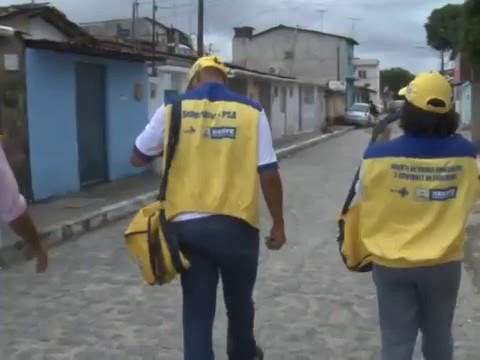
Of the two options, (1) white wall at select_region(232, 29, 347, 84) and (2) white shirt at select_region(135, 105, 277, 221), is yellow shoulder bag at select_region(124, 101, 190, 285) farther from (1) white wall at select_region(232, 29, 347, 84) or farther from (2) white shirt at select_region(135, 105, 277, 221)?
(1) white wall at select_region(232, 29, 347, 84)

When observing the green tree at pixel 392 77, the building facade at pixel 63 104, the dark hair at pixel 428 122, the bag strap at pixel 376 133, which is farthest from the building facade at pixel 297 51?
the dark hair at pixel 428 122

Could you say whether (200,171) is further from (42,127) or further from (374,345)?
(42,127)

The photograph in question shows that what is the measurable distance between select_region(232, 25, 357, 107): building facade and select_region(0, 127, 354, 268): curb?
2017 inches

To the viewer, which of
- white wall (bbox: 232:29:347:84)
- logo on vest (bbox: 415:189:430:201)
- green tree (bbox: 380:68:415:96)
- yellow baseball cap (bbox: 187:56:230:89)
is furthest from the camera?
green tree (bbox: 380:68:415:96)

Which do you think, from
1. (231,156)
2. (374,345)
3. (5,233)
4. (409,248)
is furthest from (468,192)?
(5,233)

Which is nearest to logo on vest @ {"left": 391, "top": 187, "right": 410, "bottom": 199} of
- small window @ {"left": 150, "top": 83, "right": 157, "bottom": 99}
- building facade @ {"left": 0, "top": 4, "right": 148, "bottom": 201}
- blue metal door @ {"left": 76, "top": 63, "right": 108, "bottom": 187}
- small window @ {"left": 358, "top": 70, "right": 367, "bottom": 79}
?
building facade @ {"left": 0, "top": 4, "right": 148, "bottom": 201}

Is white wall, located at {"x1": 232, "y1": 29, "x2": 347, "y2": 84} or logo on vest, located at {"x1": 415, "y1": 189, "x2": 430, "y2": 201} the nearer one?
logo on vest, located at {"x1": 415, "y1": 189, "x2": 430, "y2": 201}

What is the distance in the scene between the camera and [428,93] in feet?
12.7

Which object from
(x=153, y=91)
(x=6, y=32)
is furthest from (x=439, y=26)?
(x=6, y=32)

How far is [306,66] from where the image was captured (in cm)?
6738

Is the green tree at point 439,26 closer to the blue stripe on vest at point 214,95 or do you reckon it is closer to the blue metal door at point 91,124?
the blue metal door at point 91,124

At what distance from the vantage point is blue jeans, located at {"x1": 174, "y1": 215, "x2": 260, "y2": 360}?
14.1 feet

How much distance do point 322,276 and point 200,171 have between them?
4480 mm

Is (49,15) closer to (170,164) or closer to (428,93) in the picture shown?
(170,164)
